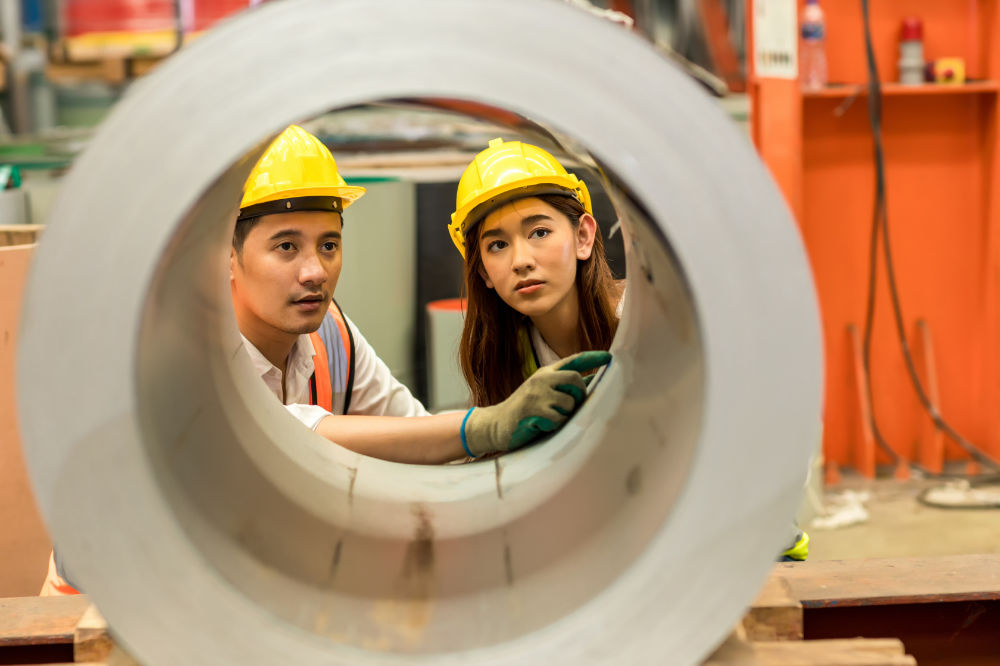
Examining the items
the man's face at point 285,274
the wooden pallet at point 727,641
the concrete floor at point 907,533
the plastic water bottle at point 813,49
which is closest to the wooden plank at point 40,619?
the wooden pallet at point 727,641

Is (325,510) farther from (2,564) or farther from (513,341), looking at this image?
(2,564)

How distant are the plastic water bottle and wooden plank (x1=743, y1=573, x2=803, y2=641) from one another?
329cm

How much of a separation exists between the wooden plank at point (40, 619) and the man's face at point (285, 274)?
33.7 inches

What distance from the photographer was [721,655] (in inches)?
37.0

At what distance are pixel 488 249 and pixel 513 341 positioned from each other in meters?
0.26

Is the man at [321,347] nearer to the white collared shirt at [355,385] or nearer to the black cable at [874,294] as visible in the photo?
the white collared shirt at [355,385]

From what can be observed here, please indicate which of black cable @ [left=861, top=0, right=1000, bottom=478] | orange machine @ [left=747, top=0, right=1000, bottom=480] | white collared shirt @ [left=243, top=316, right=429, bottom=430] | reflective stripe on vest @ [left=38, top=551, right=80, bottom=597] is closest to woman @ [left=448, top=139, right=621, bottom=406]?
white collared shirt @ [left=243, top=316, right=429, bottom=430]

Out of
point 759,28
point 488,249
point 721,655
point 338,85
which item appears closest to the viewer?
point 338,85

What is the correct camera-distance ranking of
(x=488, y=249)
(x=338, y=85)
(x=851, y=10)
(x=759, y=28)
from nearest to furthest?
(x=338, y=85)
(x=488, y=249)
(x=759, y=28)
(x=851, y=10)

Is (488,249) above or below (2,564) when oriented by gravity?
above

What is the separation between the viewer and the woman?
2141 millimetres

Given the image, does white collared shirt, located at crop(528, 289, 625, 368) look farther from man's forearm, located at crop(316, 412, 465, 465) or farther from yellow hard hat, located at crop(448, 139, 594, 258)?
man's forearm, located at crop(316, 412, 465, 465)

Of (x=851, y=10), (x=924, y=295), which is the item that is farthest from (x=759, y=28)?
(x=924, y=295)

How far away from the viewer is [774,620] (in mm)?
1039
